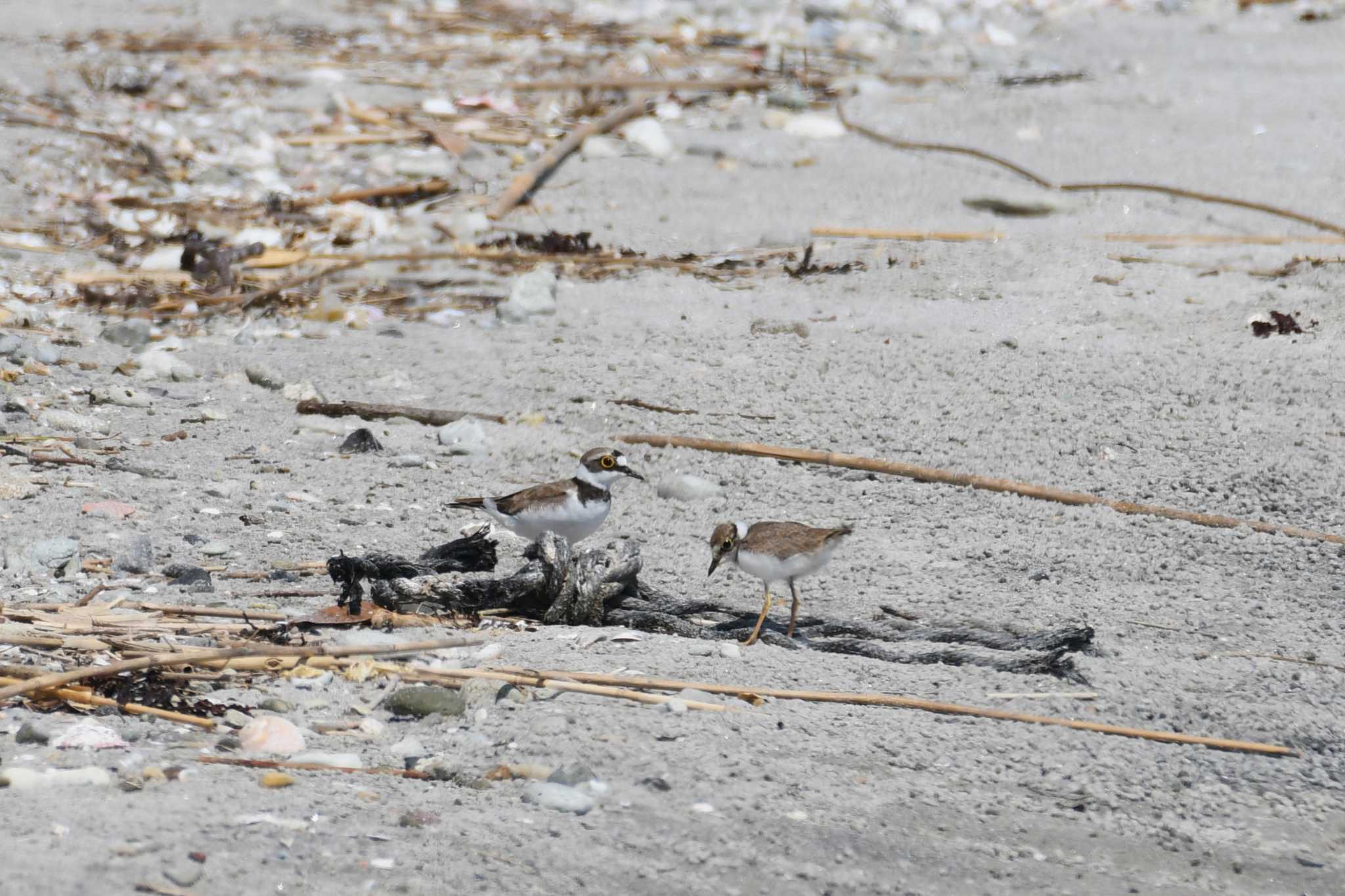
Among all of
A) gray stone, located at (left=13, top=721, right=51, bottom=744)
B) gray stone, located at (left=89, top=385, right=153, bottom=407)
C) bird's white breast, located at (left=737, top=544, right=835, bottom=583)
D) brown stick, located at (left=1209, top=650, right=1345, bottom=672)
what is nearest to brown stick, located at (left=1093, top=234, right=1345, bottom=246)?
brown stick, located at (left=1209, top=650, right=1345, bottom=672)

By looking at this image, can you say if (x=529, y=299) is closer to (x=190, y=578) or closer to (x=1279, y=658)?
(x=190, y=578)

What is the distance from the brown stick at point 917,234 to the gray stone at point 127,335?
3127 mm

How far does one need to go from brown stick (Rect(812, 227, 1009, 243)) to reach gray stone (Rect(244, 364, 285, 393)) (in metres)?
2.73

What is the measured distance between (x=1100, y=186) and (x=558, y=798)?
546 centimetres

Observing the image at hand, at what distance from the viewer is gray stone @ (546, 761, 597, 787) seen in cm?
284

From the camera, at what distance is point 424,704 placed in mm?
3146

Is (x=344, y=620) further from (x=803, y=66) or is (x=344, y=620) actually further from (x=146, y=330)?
(x=803, y=66)

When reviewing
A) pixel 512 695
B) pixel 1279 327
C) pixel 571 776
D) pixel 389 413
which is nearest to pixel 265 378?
pixel 389 413

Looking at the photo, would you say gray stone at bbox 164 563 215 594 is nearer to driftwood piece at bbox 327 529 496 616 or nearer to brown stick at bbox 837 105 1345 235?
driftwood piece at bbox 327 529 496 616

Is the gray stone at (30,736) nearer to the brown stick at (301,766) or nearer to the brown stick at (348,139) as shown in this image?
the brown stick at (301,766)

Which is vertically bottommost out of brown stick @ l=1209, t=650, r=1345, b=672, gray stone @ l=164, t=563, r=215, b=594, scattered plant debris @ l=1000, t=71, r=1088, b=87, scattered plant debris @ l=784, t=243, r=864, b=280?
gray stone @ l=164, t=563, r=215, b=594

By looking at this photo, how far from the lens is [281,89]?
9.98m

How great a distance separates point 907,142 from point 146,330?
4355 millimetres

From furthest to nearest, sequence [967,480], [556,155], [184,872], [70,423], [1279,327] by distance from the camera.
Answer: [556,155] < [1279,327] < [70,423] < [967,480] < [184,872]
